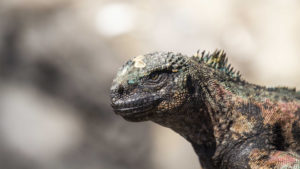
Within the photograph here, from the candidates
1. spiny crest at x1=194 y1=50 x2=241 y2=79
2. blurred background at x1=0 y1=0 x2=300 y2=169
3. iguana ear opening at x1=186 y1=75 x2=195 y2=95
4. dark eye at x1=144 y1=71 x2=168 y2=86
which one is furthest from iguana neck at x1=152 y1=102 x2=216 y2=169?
blurred background at x1=0 y1=0 x2=300 y2=169

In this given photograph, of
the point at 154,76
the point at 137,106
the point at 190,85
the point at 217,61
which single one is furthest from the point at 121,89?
the point at 217,61

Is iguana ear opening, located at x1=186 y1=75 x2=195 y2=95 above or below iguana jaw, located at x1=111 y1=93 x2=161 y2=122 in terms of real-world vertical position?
above

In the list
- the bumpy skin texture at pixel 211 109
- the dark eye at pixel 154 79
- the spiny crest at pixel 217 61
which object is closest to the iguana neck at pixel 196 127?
the bumpy skin texture at pixel 211 109

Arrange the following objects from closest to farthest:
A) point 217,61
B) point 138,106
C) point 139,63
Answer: point 138,106
point 139,63
point 217,61

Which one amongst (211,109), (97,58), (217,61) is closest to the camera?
(211,109)

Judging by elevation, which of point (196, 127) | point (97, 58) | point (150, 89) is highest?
point (97, 58)

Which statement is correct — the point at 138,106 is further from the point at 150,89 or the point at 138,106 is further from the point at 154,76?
the point at 154,76

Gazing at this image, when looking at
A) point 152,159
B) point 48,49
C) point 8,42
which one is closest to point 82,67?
point 48,49

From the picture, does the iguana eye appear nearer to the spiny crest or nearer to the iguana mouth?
the iguana mouth

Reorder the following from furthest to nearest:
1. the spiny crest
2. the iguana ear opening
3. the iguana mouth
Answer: the spiny crest
the iguana ear opening
the iguana mouth
